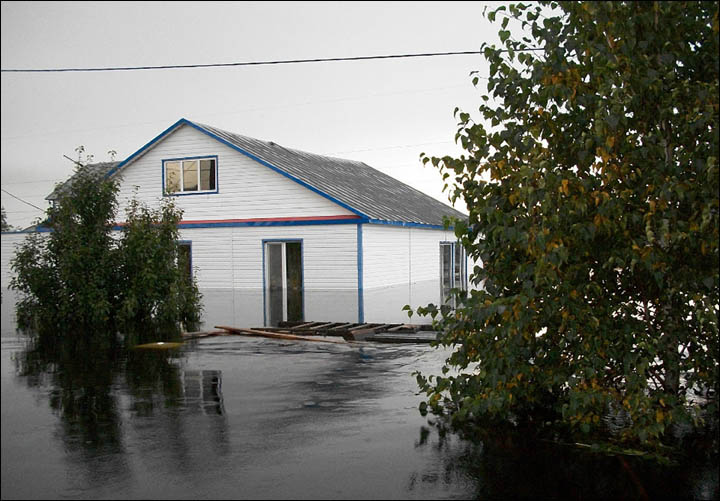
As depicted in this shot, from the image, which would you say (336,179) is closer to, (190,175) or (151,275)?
(190,175)

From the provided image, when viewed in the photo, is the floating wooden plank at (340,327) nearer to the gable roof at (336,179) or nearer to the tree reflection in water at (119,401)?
the tree reflection in water at (119,401)

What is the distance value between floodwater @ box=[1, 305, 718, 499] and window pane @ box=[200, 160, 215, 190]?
16.9 meters

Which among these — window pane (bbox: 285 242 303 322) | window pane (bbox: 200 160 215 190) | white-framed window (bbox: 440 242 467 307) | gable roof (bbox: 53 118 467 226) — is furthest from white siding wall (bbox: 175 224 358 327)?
white-framed window (bbox: 440 242 467 307)

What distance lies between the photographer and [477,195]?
294 inches

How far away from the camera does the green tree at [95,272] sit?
17.1 metres

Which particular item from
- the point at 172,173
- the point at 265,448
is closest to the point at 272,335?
the point at 265,448

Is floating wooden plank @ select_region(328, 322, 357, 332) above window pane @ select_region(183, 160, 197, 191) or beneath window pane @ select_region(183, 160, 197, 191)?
beneath

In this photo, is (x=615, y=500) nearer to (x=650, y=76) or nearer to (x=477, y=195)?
(x=477, y=195)

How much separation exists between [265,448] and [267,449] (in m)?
0.04

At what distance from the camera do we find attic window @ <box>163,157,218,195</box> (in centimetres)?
2712

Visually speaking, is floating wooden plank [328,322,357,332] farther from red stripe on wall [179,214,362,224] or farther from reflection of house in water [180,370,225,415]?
red stripe on wall [179,214,362,224]

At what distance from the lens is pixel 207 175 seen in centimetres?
2723

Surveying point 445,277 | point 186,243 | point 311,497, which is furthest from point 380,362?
point 445,277

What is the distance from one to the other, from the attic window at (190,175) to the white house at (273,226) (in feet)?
0.12
